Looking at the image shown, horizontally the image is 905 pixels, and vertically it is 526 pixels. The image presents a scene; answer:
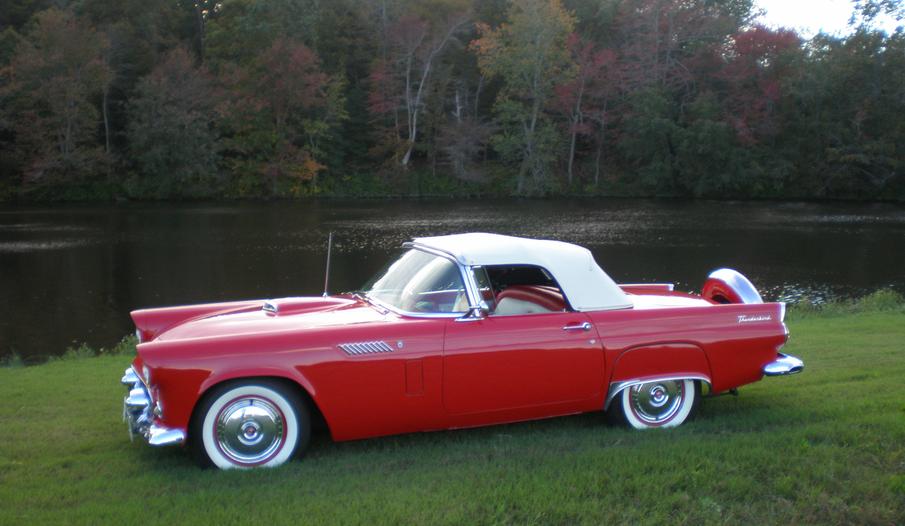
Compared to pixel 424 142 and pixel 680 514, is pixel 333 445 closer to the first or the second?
pixel 680 514

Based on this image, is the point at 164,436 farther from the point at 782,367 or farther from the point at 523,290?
the point at 782,367

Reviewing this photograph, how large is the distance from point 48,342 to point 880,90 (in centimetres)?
4955

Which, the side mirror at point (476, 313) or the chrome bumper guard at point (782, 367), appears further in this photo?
the chrome bumper guard at point (782, 367)

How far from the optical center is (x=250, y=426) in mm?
5078

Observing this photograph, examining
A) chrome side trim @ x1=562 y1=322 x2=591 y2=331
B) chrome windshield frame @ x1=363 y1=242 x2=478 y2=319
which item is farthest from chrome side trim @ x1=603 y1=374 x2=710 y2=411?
chrome windshield frame @ x1=363 y1=242 x2=478 y2=319

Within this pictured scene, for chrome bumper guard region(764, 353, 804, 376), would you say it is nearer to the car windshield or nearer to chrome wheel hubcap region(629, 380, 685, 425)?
chrome wheel hubcap region(629, 380, 685, 425)

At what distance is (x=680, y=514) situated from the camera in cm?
431

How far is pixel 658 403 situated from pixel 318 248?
76.4 ft

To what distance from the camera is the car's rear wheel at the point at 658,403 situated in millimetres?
5836

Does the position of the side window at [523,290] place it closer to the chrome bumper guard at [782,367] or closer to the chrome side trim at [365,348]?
the chrome side trim at [365,348]

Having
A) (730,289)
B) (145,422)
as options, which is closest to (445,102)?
(730,289)

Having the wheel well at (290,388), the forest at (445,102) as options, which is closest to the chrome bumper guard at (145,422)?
the wheel well at (290,388)

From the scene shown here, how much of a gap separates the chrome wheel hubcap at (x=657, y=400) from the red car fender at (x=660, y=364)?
0.09 metres

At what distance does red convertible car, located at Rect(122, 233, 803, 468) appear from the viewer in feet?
16.6
